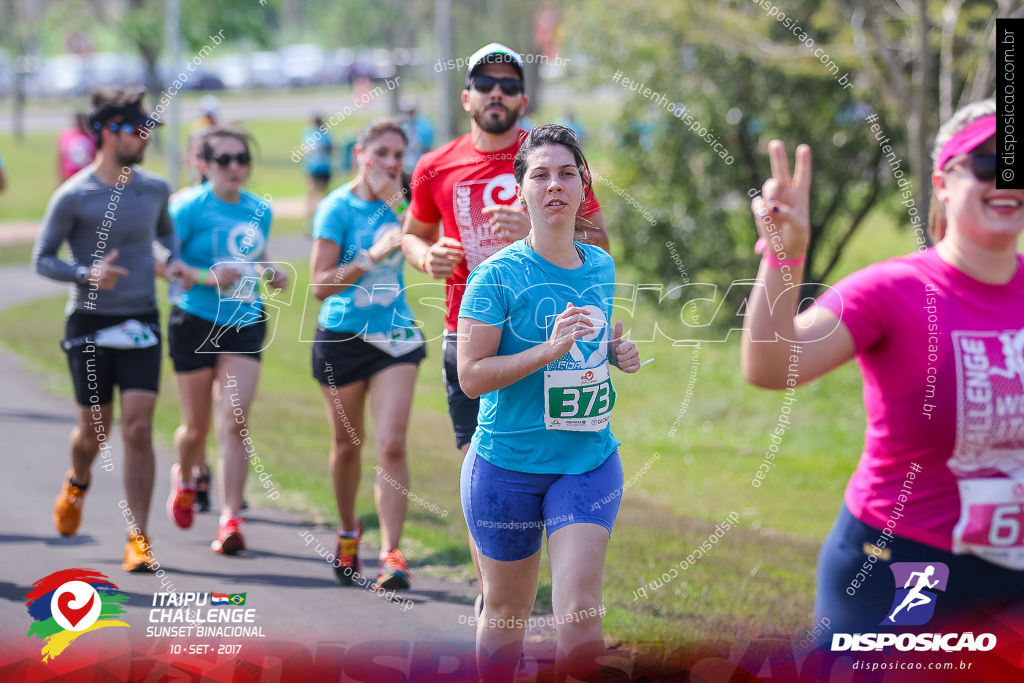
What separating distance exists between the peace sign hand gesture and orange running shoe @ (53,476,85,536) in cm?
471

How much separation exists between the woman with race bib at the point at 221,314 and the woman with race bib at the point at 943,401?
4095 millimetres

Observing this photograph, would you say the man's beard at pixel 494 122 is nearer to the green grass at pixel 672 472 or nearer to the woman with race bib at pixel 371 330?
the woman with race bib at pixel 371 330

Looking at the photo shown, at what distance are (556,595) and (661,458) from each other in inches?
292

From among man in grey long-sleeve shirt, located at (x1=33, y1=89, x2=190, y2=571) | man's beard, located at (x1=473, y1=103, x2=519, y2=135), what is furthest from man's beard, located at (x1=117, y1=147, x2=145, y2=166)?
man's beard, located at (x1=473, y1=103, x2=519, y2=135)

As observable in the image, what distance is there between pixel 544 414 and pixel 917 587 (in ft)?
4.13

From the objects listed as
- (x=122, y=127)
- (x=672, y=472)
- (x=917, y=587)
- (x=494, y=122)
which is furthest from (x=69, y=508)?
(x=672, y=472)

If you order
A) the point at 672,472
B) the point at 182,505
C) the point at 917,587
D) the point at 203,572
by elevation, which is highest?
A: the point at 917,587

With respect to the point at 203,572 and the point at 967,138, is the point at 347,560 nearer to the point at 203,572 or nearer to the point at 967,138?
the point at 203,572

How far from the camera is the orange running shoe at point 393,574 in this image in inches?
225

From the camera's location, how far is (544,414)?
3.73 m

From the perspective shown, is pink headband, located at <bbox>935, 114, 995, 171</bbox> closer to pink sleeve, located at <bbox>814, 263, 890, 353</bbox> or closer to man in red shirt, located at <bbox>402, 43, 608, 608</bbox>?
pink sleeve, located at <bbox>814, 263, 890, 353</bbox>

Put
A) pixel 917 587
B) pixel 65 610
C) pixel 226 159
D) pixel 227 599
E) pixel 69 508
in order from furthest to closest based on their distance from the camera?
pixel 226 159
pixel 69 508
pixel 227 599
pixel 65 610
pixel 917 587

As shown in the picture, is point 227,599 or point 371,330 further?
point 371,330

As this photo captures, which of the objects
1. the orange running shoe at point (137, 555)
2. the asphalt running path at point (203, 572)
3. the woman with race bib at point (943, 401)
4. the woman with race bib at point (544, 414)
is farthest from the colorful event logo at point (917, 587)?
the orange running shoe at point (137, 555)
